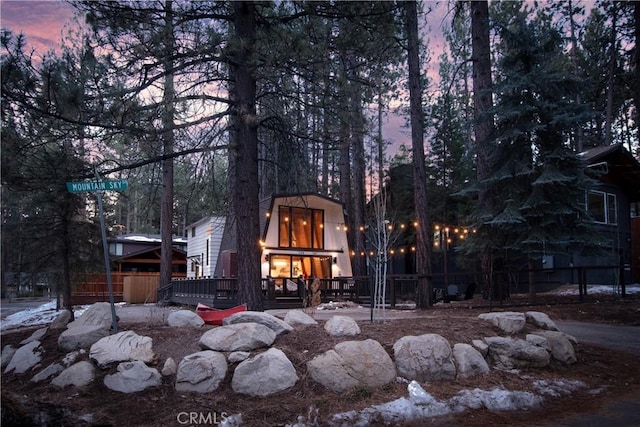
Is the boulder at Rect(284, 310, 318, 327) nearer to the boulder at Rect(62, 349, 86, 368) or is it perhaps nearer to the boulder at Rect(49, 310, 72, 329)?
the boulder at Rect(62, 349, 86, 368)

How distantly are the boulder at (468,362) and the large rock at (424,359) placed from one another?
0.40 feet

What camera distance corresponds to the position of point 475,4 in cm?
1400

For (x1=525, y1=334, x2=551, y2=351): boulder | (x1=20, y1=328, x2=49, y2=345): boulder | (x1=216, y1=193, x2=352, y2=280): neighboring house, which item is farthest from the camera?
(x1=216, y1=193, x2=352, y2=280): neighboring house

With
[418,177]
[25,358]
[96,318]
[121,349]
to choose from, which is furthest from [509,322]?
[418,177]

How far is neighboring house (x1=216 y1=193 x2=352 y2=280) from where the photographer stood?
62.2ft

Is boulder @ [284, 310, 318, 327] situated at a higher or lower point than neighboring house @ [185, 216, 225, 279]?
lower

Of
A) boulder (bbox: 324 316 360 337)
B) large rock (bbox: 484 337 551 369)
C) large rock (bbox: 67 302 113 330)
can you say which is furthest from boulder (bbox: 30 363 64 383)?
large rock (bbox: 484 337 551 369)

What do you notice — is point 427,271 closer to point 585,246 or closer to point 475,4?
point 585,246

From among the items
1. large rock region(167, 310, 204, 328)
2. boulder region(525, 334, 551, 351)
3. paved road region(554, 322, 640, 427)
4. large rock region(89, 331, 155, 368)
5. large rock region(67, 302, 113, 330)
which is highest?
large rock region(67, 302, 113, 330)

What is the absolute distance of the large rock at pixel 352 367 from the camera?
16.4ft

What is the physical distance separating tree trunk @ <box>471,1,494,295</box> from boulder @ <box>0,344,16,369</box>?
10.8 m

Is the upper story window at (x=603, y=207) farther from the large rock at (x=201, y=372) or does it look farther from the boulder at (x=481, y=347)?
the large rock at (x=201, y=372)

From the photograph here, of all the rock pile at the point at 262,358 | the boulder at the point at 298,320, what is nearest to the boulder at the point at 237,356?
the rock pile at the point at 262,358

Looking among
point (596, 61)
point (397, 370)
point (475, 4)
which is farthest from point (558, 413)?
point (596, 61)
